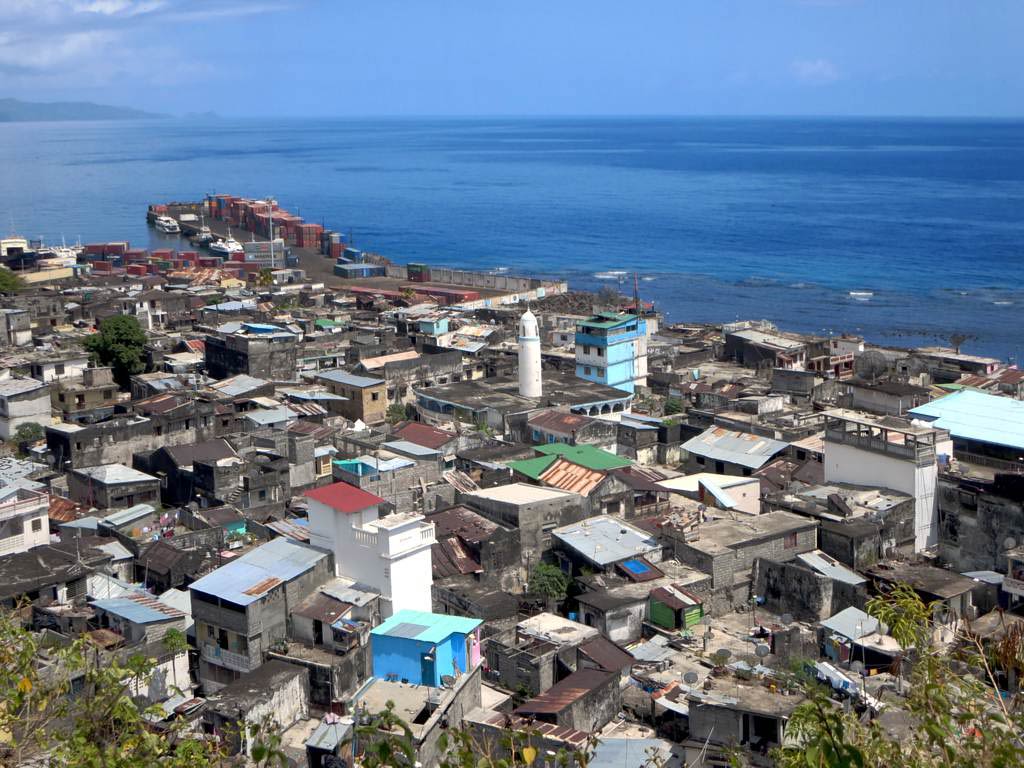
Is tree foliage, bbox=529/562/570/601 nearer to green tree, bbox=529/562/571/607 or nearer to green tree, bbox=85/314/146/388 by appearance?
green tree, bbox=529/562/571/607

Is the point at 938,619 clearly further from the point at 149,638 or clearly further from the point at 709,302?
the point at 709,302

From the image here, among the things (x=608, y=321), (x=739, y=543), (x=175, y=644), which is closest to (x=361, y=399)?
(x=608, y=321)

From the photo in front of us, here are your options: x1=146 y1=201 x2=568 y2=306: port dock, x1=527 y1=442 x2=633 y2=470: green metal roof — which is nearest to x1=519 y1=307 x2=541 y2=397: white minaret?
x1=527 y1=442 x2=633 y2=470: green metal roof

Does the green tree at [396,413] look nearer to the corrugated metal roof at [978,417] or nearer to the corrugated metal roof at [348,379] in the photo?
the corrugated metal roof at [348,379]

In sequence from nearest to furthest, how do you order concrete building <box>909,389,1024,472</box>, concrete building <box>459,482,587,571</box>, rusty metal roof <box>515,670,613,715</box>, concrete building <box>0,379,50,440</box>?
1. rusty metal roof <box>515,670,613,715</box>
2. concrete building <box>459,482,587,571</box>
3. concrete building <box>909,389,1024,472</box>
4. concrete building <box>0,379,50,440</box>

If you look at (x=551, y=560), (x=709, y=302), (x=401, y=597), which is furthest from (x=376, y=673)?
(x=709, y=302)

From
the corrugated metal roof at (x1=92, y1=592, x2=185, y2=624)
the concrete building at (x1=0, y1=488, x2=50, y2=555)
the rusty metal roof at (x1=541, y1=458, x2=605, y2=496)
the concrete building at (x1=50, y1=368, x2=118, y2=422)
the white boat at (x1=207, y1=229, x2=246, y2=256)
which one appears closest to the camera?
the corrugated metal roof at (x1=92, y1=592, x2=185, y2=624)

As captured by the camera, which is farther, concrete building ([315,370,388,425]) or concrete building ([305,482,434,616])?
concrete building ([315,370,388,425])
